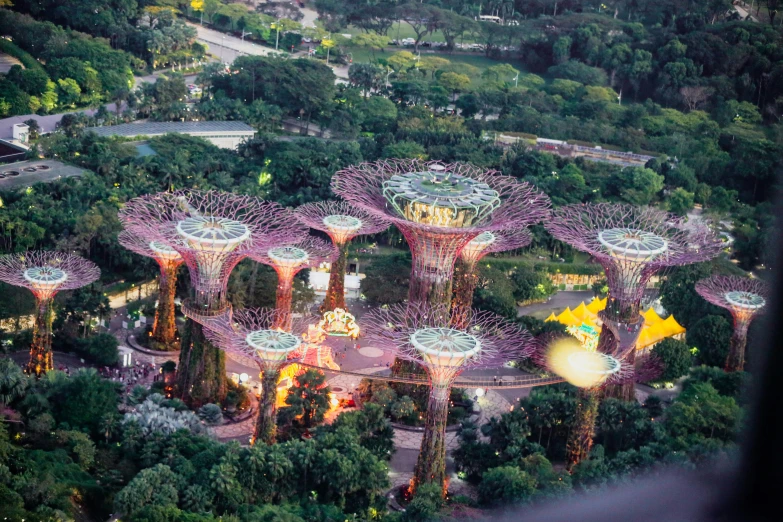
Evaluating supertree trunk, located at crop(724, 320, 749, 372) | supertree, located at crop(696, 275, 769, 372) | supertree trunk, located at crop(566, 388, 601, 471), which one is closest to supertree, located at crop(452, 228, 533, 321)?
supertree, located at crop(696, 275, 769, 372)

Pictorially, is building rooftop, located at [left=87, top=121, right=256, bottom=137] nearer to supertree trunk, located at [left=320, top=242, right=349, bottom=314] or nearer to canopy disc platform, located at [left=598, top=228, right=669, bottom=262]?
supertree trunk, located at [left=320, top=242, right=349, bottom=314]

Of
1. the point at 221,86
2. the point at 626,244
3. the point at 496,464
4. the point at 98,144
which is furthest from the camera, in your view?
the point at 221,86

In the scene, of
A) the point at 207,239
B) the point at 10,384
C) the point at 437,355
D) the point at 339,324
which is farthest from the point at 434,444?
the point at 10,384

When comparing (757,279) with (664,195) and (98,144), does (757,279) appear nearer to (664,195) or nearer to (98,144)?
(664,195)

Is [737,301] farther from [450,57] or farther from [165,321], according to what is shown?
[450,57]

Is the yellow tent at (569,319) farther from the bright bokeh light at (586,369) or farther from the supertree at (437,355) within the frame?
the supertree at (437,355)

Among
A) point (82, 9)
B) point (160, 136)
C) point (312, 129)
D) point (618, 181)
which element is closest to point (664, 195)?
point (618, 181)
